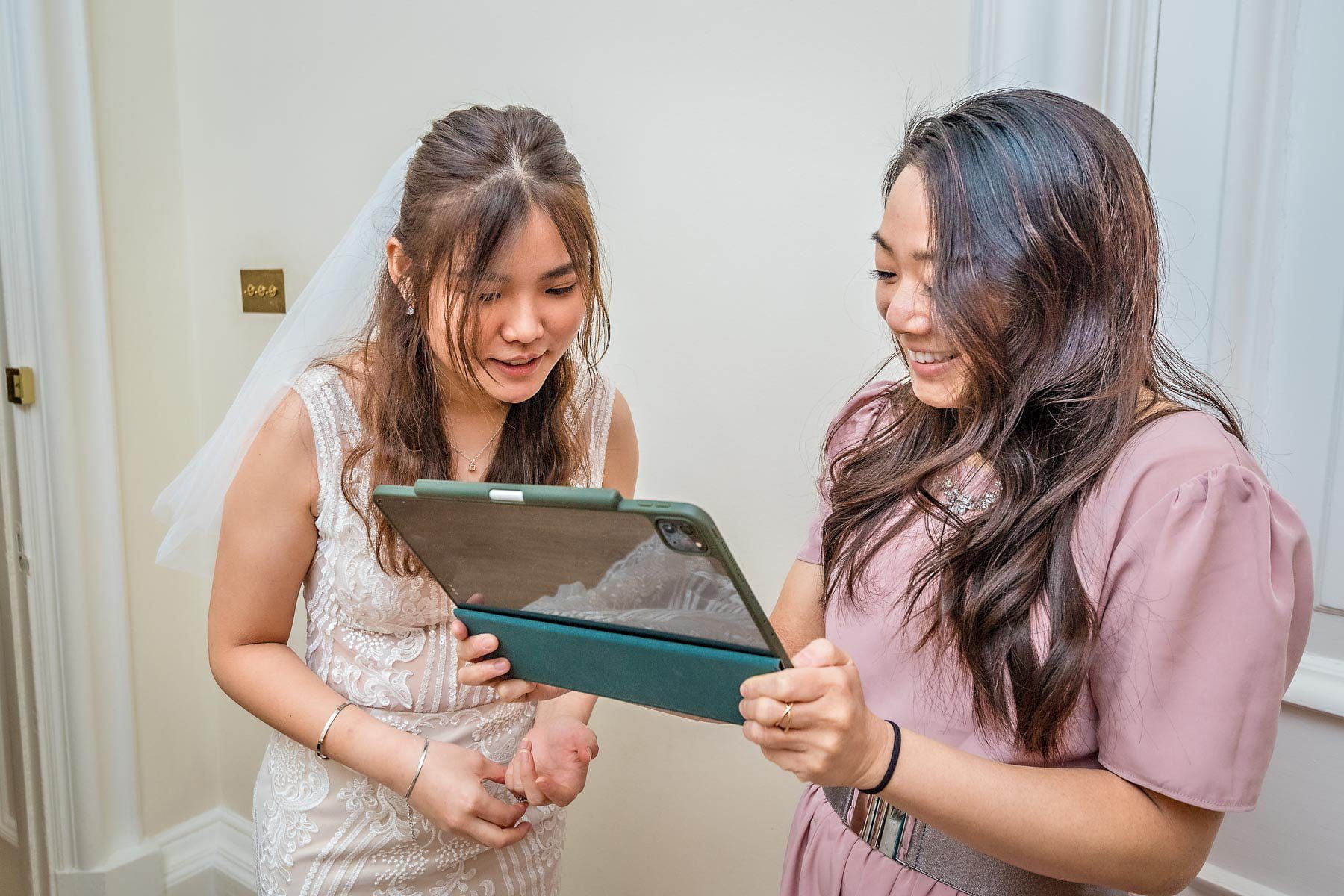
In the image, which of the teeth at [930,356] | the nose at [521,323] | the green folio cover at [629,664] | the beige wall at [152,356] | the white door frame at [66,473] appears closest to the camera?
the green folio cover at [629,664]

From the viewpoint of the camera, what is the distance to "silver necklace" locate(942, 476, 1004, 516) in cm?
95

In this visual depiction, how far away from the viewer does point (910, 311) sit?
35.5 inches

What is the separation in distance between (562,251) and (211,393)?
1531mm

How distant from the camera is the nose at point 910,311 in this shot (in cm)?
90

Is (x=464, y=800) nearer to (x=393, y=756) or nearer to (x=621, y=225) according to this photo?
(x=393, y=756)

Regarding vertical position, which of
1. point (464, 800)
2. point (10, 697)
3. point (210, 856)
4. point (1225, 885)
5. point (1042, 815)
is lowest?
point (210, 856)

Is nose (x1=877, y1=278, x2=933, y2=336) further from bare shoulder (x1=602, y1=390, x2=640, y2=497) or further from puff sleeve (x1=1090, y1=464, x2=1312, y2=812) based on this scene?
bare shoulder (x1=602, y1=390, x2=640, y2=497)

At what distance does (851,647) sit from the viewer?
1.04 metres

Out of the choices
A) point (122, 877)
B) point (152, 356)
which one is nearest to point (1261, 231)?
point (152, 356)

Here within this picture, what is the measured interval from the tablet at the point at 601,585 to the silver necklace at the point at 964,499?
0.96 ft

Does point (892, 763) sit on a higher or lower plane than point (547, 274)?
lower

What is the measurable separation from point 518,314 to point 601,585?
372mm

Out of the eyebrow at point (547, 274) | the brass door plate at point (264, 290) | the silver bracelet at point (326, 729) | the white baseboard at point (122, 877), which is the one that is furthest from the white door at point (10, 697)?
the eyebrow at point (547, 274)

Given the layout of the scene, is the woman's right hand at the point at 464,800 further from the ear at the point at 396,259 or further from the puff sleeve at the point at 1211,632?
the puff sleeve at the point at 1211,632
